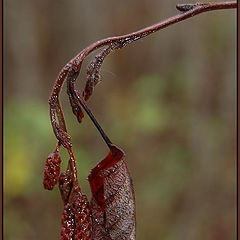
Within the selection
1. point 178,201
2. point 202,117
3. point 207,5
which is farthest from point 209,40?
point 207,5

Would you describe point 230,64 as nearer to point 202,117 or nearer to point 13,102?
point 202,117

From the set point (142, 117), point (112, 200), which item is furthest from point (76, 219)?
point (142, 117)

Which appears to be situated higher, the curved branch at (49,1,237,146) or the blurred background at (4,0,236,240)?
the curved branch at (49,1,237,146)

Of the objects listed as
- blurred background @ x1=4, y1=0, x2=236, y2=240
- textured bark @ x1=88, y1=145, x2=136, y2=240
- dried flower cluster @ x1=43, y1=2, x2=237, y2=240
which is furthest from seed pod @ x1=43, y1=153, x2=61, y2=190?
blurred background @ x1=4, y1=0, x2=236, y2=240

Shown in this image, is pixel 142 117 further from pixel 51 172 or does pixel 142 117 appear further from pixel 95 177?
pixel 51 172

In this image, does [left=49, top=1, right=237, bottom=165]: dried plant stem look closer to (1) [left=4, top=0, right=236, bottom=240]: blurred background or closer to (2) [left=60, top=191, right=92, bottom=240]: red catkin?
(2) [left=60, top=191, right=92, bottom=240]: red catkin

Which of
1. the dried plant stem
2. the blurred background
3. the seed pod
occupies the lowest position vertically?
the blurred background

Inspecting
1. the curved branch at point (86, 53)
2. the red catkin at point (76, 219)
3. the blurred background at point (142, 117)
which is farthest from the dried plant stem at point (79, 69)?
the blurred background at point (142, 117)

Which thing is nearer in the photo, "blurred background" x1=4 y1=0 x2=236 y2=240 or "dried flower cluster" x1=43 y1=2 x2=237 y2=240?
"dried flower cluster" x1=43 y1=2 x2=237 y2=240

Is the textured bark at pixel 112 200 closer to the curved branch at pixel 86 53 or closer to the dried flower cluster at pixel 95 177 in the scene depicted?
the dried flower cluster at pixel 95 177
